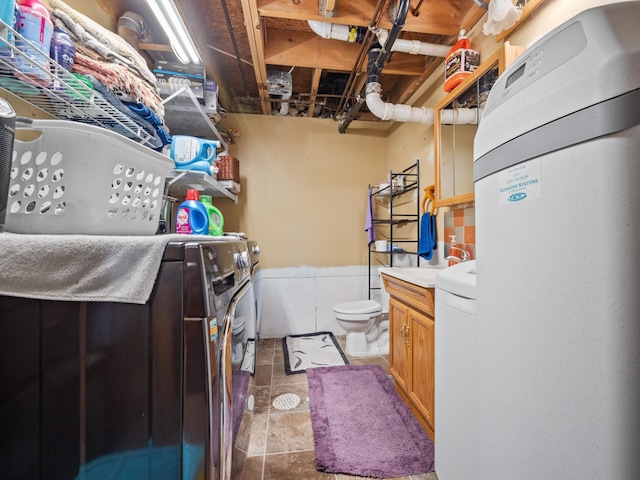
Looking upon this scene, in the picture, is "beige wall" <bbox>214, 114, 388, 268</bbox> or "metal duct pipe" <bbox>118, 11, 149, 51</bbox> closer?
"metal duct pipe" <bbox>118, 11, 149, 51</bbox>

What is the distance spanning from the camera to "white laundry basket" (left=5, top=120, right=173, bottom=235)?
68 centimetres

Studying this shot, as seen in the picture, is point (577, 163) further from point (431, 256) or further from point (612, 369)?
point (431, 256)

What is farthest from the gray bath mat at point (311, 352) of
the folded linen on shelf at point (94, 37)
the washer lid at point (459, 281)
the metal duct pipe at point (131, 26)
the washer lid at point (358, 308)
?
the metal duct pipe at point (131, 26)

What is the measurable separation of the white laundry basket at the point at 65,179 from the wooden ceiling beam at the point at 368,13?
1431 millimetres

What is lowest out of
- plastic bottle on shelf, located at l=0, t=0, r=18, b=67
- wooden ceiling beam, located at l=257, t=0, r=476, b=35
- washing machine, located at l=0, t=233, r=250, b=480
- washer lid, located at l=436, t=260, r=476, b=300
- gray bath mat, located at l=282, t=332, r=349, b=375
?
gray bath mat, located at l=282, t=332, r=349, b=375

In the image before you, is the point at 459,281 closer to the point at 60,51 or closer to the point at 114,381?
the point at 114,381

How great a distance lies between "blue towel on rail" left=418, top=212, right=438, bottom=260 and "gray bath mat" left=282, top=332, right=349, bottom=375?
3.93ft

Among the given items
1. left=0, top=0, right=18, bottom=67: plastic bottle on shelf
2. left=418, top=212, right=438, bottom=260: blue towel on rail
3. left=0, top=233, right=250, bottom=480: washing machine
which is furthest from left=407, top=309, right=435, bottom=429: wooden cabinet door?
left=0, top=0, right=18, bottom=67: plastic bottle on shelf

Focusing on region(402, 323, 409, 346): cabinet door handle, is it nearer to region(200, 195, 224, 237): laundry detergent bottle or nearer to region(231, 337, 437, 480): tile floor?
region(231, 337, 437, 480): tile floor

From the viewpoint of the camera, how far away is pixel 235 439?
850mm

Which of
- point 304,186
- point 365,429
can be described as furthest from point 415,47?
point 365,429

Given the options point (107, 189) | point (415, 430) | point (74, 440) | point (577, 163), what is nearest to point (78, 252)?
point (107, 189)

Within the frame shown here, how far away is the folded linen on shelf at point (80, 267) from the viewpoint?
0.55 metres

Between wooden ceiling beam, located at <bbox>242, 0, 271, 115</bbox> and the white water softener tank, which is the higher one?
wooden ceiling beam, located at <bbox>242, 0, 271, 115</bbox>
